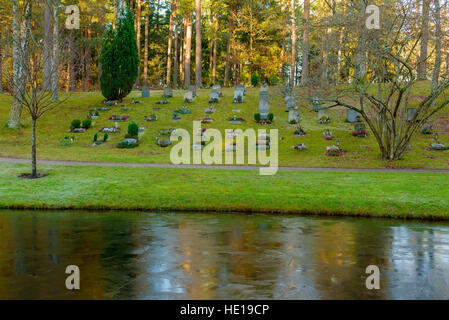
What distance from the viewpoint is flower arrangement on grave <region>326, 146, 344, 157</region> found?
977 inches

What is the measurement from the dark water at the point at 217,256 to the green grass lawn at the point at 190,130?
967cm

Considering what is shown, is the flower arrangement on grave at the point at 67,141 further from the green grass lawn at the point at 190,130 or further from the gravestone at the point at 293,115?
the gravestone at the point at 293,115

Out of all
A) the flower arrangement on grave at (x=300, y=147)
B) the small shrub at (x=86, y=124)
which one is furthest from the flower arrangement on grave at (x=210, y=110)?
the flower arrangement on grave at (x=300, y=147)

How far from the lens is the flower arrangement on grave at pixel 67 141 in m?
27.5

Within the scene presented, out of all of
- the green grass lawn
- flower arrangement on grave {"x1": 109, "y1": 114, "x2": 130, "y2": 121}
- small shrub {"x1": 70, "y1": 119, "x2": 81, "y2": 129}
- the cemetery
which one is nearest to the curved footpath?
the cemetery

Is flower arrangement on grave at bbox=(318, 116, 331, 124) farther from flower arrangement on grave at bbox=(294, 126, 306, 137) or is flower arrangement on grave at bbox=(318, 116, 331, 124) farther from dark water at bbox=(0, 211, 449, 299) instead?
dark water at bbox=(0, 211, 449, 299)

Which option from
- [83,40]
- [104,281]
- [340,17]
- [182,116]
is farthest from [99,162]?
[83,40]

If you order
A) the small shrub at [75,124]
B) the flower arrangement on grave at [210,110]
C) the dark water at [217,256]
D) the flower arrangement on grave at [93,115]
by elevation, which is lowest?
the dark water at [217,256]

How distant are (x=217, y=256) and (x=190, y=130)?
21334mm

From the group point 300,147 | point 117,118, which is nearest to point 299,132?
point 300,147

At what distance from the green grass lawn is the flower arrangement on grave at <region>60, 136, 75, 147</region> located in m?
0.36

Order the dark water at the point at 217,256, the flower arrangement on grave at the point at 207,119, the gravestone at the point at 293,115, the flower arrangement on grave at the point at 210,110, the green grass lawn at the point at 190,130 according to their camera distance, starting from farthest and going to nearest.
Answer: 1. the flower arrangement on grave at the point at 210,110
2. the gravestone at the point at 293,115
3. the flower arrangement on grave at the point at 207,119
4. the green grass lawn at the point at 190,130
5. the dark water at the point at 217,256
